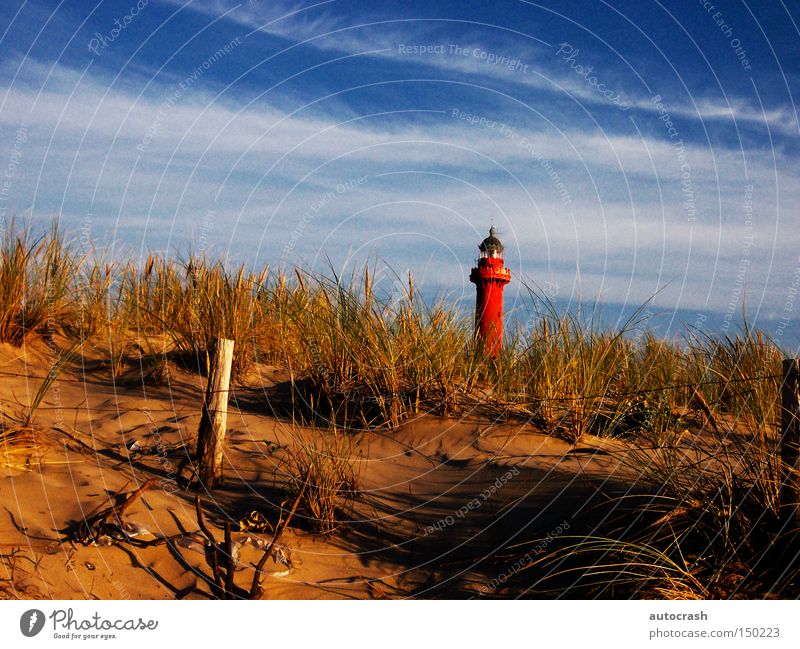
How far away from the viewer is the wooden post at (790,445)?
412cm

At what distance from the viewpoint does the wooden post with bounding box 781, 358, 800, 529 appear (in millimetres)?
4125

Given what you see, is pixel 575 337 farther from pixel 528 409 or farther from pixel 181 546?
A: pixel 181 546

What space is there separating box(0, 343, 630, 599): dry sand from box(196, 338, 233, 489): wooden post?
179 millimetres

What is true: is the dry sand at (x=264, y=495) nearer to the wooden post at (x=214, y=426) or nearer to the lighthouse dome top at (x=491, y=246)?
the wooden post at (x=214, y=426)

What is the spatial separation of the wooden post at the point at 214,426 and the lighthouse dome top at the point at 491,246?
8628 millimetres

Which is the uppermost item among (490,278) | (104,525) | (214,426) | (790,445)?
(490,278)

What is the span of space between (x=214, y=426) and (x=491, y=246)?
29.6ft

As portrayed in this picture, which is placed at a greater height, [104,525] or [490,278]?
[490,278]

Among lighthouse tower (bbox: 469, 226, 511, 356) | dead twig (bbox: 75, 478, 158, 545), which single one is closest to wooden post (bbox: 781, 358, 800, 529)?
dead twig (bbox: 75, 478, 158, 545)

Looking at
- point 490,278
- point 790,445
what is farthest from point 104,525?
point 490,278

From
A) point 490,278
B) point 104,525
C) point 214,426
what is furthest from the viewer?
point 490,278

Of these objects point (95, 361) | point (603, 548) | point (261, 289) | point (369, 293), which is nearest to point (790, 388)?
point (603, 548)

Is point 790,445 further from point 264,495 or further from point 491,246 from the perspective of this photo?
point 491,246

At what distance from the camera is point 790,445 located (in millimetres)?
4211
